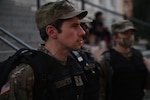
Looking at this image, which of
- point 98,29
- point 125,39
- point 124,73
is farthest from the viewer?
point 98,29

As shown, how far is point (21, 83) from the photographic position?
240cm

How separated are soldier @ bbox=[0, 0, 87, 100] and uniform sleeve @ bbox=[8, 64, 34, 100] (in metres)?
0.03

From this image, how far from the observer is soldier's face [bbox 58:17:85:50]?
8.68 feet

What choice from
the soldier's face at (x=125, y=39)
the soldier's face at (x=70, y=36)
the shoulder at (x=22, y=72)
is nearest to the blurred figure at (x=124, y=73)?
the soldier's face at (x=125, y=39)

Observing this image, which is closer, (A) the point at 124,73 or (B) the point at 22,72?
(B) the point at 22,72

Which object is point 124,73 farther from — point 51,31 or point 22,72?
point 22,72

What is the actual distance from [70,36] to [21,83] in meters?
0.51

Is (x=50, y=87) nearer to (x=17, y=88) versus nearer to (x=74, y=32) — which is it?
(x=17, y=88)

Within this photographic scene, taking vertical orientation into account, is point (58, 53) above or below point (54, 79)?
above

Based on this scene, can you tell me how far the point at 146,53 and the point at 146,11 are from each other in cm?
1809

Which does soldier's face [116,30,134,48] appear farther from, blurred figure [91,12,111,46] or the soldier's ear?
blurred figure [91,12,111,46]

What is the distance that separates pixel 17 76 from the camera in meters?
2.41

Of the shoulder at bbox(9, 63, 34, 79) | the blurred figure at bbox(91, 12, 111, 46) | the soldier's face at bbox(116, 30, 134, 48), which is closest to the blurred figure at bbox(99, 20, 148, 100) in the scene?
the soldier's face at bbox(116, 30, 134, 48)

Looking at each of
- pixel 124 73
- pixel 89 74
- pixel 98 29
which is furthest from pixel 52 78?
pixel 98 29
